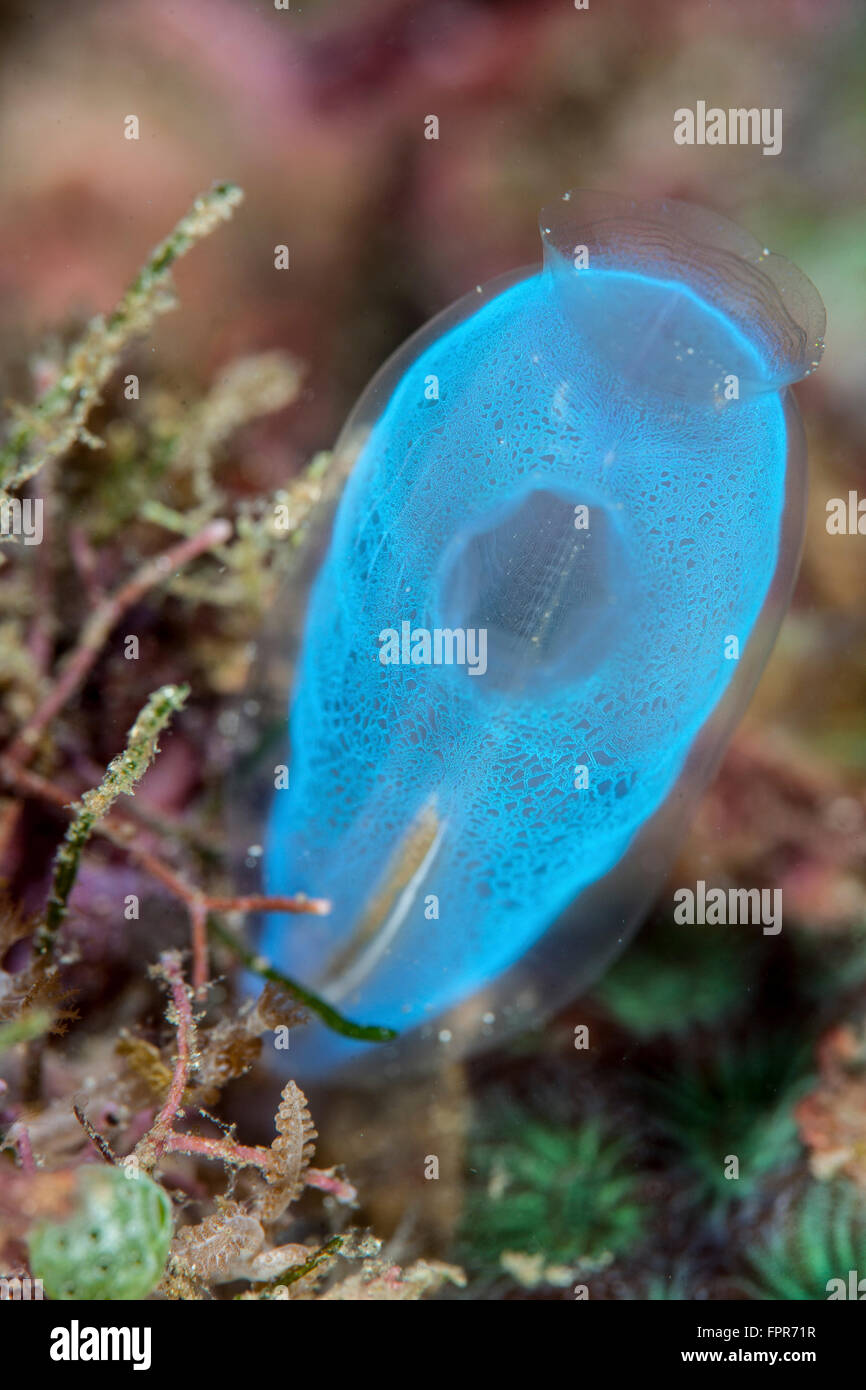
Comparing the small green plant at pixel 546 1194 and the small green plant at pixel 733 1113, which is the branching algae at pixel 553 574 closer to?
the small green plant at pixel 546 1194

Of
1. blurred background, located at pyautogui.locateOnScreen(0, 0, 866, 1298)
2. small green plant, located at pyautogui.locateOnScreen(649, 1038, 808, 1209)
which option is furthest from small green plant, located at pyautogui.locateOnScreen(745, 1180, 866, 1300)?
blurred background, located at pyautogui.locateOnScreen(0, 0, 866, 1298)

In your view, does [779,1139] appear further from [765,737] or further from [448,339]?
[448,339]

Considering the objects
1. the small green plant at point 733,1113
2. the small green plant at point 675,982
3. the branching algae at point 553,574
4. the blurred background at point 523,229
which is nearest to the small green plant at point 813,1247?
the small green plant at point 733,1113

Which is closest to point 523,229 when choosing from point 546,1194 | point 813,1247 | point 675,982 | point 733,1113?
point 675,982

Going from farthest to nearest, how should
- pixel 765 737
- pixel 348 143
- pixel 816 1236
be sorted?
pixel 348 143 < pixel 765 737 < pixel 816 1236

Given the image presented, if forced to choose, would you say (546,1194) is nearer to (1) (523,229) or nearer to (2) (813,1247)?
(2) (813,1247)

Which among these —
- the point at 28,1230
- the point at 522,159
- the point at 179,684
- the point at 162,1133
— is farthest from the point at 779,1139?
the point at 522,159

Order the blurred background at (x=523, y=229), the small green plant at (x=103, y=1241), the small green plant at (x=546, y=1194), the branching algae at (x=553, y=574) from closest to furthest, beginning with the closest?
1. the small green plant at (x=103, y=1241)
2. the branching algae at (x=553, y=574)
3. the small green plant at (x=546, y=1194)
4. the blurred background at (x=523, y=229)
